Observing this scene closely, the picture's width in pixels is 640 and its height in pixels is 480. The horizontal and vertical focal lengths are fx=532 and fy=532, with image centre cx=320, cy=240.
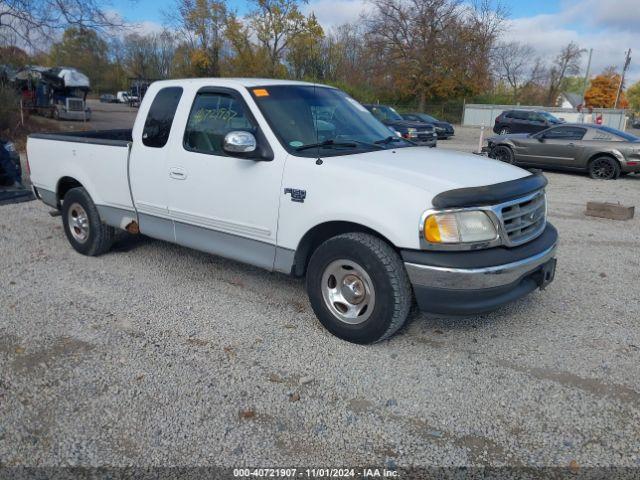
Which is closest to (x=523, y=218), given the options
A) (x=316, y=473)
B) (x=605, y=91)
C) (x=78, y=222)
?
(x=316, y=473)

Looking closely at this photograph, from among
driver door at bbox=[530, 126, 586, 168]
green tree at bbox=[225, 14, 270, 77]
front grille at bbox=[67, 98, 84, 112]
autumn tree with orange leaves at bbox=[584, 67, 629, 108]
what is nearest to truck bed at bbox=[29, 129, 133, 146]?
driver door at bbox=[530, 126, 586, 168]

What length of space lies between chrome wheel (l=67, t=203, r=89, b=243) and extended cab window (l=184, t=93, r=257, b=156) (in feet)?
6.61

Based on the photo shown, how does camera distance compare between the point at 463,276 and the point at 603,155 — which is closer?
the point at 463,276

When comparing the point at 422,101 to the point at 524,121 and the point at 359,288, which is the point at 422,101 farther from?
the point at 359,288

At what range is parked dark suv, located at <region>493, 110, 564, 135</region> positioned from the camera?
26.8m

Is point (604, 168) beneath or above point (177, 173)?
beneath

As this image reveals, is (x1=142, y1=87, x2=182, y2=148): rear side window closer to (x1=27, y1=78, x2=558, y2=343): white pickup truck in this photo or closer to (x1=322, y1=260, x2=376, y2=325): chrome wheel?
(x1=27, y1=78, x2=558, y2=343): white pickup truck

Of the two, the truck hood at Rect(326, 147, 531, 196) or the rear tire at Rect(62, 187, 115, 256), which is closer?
the truck hood at Rect(326, 147, 531, 196)

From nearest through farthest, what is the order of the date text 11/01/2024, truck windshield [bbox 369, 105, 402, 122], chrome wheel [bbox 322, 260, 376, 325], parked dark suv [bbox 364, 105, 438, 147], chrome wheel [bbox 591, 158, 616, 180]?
1. the date text 11/01/2024
2. chrome wheel [bbox 322, 260, 376, 325]
3. chrome wheel [bbox 591, 158, 616, 180]
4. parked dark suv [bbox 364, 105, 438, 147]
5. truck windshield [bbox 369, 105, 402, 122]

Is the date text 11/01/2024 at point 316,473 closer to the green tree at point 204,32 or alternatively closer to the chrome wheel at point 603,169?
the chrome wheel at point 603,169

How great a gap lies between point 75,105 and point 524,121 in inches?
881

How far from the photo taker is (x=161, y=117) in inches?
Result: 200

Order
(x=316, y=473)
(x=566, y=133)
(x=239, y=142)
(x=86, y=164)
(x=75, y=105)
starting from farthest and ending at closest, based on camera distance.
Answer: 1. (x=75, y=105)
2. (x=566, y=133)
3. (x=86, y=164)
4. (x=239, y=142)
5. (x=316, y=473)

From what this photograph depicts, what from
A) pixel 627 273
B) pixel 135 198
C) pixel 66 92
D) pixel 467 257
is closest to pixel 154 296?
pixel 135 198
